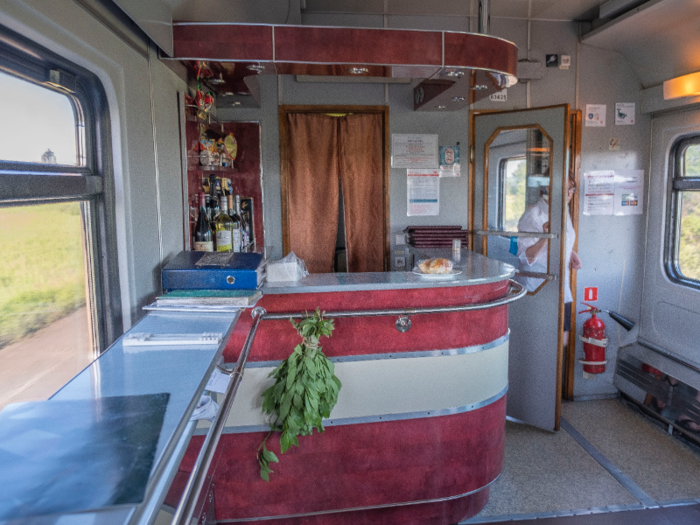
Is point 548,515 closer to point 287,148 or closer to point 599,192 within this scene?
point 599,192

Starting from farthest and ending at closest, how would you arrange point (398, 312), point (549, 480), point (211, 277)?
point (549, 480), point (398, 312), point (211, 277)

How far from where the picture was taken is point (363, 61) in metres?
2.69

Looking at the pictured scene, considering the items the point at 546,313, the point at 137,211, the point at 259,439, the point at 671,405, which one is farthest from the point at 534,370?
the point at 137,211

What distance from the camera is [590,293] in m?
4.57

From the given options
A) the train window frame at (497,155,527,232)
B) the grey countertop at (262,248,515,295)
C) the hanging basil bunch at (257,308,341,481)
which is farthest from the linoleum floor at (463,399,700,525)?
the train window frame at (497,155,527,232)

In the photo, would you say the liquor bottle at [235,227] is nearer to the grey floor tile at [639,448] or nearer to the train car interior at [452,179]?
the train car interior at [452,179]

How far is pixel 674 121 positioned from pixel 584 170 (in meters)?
0.74

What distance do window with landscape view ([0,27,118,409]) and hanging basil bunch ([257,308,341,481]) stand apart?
771mm

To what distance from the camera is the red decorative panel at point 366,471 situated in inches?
99.9

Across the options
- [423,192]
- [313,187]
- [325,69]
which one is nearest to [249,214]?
[313,187]

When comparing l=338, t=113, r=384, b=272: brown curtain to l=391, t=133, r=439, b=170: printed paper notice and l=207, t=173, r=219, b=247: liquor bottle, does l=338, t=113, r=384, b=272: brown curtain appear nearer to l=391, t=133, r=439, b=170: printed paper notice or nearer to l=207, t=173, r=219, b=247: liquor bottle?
l=391, t=133, r=439, b=170: printed paper notice

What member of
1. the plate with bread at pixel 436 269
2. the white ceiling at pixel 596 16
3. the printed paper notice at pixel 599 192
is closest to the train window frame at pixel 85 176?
the plate with bread at pixel 436 269

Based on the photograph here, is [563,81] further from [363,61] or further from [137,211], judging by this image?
[137,211]

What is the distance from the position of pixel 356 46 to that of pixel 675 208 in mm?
3108
